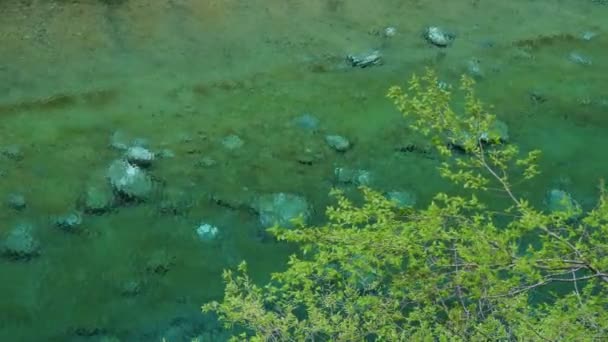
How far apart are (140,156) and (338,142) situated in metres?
3.31

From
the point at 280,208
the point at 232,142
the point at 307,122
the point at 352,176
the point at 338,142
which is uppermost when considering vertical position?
the point at 232,142

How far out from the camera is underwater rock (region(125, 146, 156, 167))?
12320mm

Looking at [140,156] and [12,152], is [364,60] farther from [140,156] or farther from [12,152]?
[12,152]

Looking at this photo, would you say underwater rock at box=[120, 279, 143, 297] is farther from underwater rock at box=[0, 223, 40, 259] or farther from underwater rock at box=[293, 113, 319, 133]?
underwater rock at box=[293, 113, 319, 133]

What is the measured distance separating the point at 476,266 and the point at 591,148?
789 cm

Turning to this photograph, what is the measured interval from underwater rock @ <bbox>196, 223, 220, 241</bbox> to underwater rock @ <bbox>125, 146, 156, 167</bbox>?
148 centimetres

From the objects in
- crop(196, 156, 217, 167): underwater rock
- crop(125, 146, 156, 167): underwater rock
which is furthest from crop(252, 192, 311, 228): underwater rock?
crop(125, 146, 156, 167): underwater rock

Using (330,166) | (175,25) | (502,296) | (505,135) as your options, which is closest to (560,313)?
(502,296)

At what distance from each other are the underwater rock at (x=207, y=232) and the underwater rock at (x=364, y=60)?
4.88 metres

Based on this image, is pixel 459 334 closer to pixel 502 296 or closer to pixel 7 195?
pixel 502 296

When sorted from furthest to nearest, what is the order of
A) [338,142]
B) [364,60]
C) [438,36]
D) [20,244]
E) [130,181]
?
[438,36] → [364,60] → [338,142] → [130,181] → [20,244]

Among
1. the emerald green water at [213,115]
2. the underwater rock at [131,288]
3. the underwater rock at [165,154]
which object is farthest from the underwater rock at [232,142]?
the underwater rock at [131,288]

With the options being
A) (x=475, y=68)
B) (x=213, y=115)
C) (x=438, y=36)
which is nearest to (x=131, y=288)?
(x=213, y=115)

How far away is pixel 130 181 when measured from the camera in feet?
39.3
